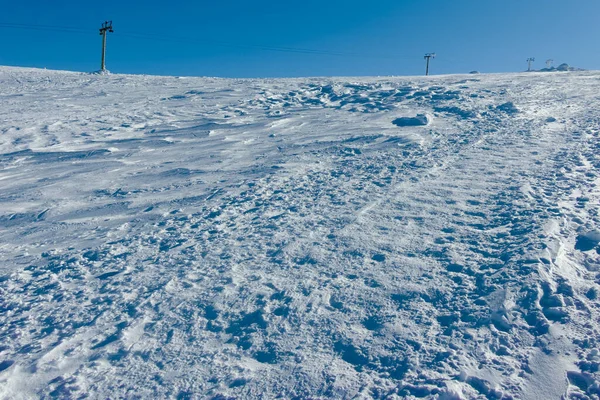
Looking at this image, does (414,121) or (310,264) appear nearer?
(310,264)

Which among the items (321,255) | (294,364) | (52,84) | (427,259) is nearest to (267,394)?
(294,364)

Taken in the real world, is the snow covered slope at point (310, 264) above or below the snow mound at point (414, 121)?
below

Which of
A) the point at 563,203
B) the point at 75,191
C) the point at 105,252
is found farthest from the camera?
the point at 75,191

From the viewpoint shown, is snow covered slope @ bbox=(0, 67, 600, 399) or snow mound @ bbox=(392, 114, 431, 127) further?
snow mound @ bbox=(392, 114, 431, 127)

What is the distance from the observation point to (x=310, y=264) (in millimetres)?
4262

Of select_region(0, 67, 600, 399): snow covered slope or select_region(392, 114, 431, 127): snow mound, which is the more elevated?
select_region(392, 114, 431, 127): snow mound

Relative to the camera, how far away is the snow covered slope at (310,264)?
9.75ft

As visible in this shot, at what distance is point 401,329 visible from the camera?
3.32 meters

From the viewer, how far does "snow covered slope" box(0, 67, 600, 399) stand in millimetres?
2973

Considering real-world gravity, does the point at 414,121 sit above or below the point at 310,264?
above

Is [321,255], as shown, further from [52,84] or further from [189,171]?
[52,84]

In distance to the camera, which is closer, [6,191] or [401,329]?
[401,329]

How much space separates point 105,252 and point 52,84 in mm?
15124

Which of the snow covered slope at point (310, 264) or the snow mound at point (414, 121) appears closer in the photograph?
the snow covered slope at point (310, 264)
